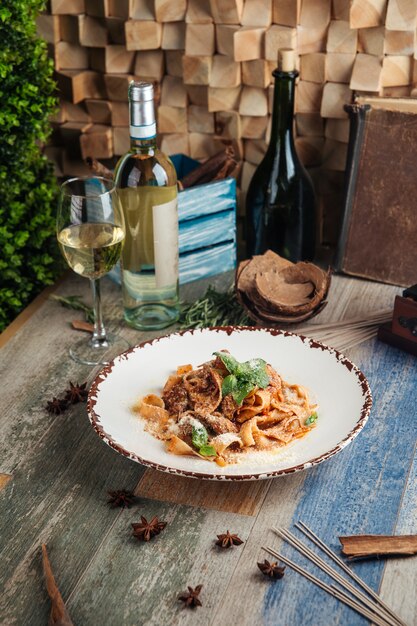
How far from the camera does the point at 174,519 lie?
1082mm

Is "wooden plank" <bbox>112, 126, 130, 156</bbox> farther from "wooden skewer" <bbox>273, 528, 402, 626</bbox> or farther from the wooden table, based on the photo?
"wooden skewer" <bbox>273, 528, 402, 626</bbox>

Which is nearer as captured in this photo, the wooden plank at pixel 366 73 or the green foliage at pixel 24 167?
the green foliage at pixel 24 167

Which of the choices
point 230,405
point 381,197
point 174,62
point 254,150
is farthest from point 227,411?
point 174,62

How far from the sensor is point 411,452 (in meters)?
1.20

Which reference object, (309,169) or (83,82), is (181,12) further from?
(309,169)

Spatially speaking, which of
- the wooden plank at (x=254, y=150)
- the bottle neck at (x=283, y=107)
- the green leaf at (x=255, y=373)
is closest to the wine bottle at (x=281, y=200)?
the bottle neck at (x=283, y=107)

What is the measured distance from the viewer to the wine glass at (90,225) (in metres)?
1.35

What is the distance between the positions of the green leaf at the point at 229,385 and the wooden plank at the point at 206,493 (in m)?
0.13

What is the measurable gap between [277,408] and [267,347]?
0.19m

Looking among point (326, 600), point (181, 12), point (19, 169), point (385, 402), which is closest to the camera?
point (326, 600)

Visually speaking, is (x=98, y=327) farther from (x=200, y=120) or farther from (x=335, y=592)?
(x=335, y=592)

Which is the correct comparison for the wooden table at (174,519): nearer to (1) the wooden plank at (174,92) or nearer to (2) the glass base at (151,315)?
(2) the glass base at (151,315)

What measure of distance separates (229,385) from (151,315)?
0.42 m

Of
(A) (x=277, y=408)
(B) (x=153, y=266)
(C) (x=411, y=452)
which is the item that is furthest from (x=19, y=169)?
(C) (x=411, y=452)
